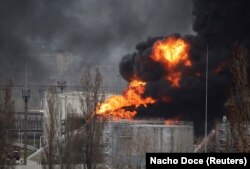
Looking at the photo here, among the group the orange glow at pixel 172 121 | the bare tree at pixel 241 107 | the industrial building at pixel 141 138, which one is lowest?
the industrial building at pixel 141 138

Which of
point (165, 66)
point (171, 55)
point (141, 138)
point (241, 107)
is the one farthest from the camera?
point (171, 55)

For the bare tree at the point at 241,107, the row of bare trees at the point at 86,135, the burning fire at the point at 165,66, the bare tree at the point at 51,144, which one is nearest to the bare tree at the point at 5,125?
the bare tree at the point at 51,144

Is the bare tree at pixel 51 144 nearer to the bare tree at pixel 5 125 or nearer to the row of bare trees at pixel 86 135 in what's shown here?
the row of bare trees at pixel 86 135

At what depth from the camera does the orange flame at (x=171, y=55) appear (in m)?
98.2

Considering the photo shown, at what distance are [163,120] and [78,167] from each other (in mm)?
33618

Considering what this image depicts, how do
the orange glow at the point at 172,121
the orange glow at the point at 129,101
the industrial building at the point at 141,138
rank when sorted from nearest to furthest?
the industrial building at the point at 141,138 → the orange glow at the point at 172,121 → the orange glow at the point at 129,101

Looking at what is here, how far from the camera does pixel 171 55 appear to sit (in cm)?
9931

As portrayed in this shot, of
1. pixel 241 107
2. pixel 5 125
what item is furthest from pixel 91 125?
pixel 241 107

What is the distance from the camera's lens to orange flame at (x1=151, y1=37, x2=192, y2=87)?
98.2 m

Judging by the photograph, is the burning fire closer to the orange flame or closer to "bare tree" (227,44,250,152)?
the orange flame

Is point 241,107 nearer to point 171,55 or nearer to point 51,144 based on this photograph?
point 51,144

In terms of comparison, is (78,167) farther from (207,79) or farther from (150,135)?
(207,79)

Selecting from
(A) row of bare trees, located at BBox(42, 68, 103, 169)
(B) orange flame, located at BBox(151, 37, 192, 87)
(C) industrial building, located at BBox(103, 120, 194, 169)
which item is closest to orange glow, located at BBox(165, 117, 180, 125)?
(C) industrial building, located at BBox(103, 120, 194, 169)

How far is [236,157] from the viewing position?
22.9m
